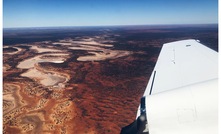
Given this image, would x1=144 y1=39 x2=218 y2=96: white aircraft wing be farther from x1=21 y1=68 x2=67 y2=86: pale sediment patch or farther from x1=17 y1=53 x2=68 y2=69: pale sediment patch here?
x1=17 y1=53 x2=68 y2=69: pale sediment patch

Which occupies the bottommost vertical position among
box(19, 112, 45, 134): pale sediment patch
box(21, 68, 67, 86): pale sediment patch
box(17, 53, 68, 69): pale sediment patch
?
box(19, 112, 45, 134): pale sediment patch

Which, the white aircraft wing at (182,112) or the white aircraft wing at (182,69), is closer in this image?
the white aircraft wing at (182,112)

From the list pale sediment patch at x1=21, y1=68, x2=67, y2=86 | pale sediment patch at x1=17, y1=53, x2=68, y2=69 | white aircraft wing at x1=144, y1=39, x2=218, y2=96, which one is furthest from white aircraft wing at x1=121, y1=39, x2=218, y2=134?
pale sediment patch at x1=17, y1=53, x2=68, y2=69

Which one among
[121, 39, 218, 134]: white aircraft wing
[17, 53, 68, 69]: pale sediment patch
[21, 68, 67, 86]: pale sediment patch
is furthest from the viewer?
[17, 53, 68, 69]: pale sediment patch

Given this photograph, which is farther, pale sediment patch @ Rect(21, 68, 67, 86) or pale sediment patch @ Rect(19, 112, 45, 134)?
pale sediment patch @ Rect(21, 68, 67, 86)

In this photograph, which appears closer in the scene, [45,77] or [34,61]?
[45,77]

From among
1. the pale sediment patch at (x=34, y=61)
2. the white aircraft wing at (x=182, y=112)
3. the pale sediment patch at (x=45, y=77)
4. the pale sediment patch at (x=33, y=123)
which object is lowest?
the pale sediment patch at (x=33, y=123)

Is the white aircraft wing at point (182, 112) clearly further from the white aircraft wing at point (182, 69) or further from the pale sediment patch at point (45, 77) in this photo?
the pale sediment patch at point (45, 77)

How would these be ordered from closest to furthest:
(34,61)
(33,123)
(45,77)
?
(33,123) → (45,77) → (34,61)

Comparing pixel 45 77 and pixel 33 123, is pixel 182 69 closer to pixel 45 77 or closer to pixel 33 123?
pixel 33 123

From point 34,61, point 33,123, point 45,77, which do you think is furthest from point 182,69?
point 34,61

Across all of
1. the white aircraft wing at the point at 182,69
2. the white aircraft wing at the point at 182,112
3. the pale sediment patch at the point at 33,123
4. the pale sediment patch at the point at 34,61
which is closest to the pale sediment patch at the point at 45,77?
the pale sediment patch at the point at 34,61

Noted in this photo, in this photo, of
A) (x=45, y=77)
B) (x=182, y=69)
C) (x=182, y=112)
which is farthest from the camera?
(x=45, y=77)
